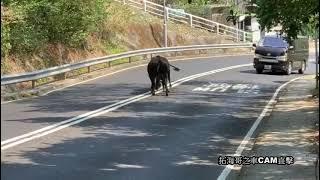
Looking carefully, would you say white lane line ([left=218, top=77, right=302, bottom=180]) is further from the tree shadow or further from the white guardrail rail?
the white guardrail rail

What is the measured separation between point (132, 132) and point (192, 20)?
123ft

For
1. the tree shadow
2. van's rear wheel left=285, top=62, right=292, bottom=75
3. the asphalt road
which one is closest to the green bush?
the asphalt road

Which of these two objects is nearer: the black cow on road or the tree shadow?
the tree shadow

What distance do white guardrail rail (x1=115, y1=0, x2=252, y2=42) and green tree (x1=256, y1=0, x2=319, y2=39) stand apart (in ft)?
105

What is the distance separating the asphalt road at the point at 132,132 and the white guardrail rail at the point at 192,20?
25.1 metres

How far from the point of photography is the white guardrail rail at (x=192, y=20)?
4693 centimetres

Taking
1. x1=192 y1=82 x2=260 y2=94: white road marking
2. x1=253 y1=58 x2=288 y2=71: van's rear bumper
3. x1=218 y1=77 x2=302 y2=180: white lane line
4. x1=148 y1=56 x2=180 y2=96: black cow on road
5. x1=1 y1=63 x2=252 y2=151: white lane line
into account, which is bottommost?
x1=218 y1=77 x2=302 y2=180: white lane line

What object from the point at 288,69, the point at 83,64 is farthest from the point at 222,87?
the point at 288,69

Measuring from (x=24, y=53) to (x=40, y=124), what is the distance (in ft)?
48.5

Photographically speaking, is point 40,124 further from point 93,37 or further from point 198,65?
point 93,37

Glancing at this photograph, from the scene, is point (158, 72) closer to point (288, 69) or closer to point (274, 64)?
point (274, 64)

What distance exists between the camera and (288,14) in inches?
520

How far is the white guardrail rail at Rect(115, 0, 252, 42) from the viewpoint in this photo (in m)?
46.9

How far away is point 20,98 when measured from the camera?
18562mm
